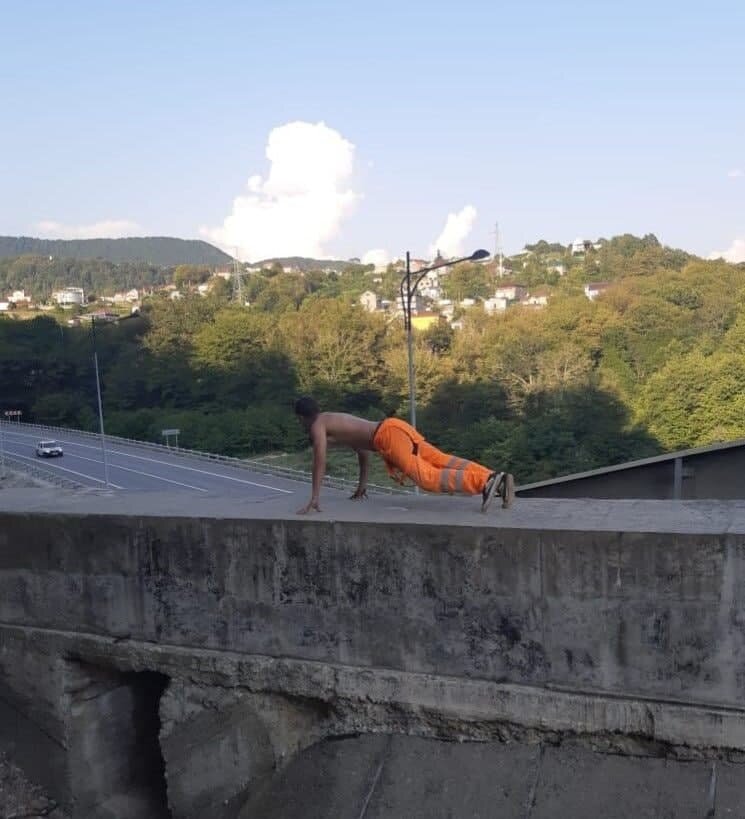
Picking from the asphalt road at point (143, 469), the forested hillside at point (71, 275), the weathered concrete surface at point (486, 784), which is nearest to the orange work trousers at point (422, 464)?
the weathered concrete surface at point (486, 784)

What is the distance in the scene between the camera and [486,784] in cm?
496

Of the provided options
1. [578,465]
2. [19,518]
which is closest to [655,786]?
[19,518]

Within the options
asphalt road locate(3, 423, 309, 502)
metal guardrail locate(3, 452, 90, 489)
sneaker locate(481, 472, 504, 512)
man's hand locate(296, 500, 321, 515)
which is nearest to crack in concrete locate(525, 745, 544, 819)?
sneaker locate(481, 472, 504, 512)

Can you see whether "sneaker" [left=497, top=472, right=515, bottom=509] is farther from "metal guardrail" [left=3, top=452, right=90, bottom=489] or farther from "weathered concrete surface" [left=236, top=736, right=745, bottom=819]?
"metal guardrail" [left=3, top=452, right=90, bottom=489]

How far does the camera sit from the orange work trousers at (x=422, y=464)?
5.56 m

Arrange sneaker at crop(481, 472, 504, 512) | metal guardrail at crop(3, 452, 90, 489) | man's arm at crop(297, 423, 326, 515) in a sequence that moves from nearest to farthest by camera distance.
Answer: sneaker at crop(481, 472, 504, 512) → man's arm at crop(297, 423, 326, 515) → metal guardrail at crop(3, 452, 90, 489)

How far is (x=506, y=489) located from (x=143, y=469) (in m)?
30.4

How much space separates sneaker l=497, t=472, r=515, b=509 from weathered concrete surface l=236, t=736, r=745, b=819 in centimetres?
145

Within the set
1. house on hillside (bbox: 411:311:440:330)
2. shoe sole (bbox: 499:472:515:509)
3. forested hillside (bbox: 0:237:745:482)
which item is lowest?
forested hillside (bbox: 0:237:745:482)

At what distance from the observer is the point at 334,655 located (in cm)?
554

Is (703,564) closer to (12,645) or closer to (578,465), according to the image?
(12,645)

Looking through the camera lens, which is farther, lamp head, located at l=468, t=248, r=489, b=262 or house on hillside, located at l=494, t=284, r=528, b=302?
house on hillside, located at l=494, t=284, r=528, b=302

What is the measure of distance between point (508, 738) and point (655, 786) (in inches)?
33.3

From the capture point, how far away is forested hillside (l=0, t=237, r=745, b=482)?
3334 centimetres
